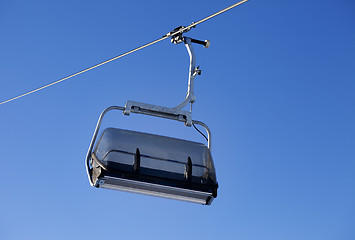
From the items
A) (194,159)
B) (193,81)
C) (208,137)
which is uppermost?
(193,81)

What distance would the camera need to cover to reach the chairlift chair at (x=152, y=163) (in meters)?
2.66

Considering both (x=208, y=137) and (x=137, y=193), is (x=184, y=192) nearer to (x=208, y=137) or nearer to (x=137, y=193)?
(x=137, y=193)

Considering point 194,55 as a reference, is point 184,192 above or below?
below

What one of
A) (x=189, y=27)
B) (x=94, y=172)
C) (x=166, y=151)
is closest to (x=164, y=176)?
(x=166, y=151)

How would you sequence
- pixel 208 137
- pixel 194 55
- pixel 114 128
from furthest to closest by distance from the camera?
pixel 194 55 → pixel 208 137 → pixel 114 128

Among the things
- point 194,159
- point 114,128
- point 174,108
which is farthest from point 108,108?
point 194,159

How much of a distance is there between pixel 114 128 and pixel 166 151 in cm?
32

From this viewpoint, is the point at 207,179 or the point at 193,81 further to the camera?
the point at 193,81

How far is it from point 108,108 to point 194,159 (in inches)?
21.2

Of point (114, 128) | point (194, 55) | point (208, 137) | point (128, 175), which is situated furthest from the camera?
point (194, 55)

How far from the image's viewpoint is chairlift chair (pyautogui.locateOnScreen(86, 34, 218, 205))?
2.66m

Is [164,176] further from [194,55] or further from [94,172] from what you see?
[194,55]

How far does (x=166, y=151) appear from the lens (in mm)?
2746

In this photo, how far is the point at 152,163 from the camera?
2703 mm
